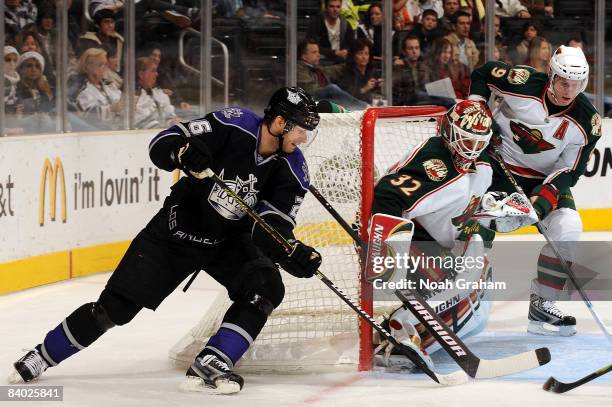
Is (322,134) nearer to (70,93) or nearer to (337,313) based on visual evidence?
(337,313)

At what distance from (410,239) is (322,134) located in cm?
85

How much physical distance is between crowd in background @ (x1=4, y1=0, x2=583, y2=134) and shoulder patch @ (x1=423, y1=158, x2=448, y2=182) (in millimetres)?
2494

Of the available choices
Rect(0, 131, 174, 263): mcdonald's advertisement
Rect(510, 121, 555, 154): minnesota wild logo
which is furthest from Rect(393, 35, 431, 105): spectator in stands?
Rect(510, 121, 555, 154): minnesota wild logo

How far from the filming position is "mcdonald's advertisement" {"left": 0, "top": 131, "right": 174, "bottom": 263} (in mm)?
5887

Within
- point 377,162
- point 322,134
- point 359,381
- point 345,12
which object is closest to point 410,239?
point 359,381

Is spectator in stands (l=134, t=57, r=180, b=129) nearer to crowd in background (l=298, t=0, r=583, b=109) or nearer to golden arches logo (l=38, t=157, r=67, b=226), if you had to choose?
golden arches logo (l=38, t=157, r=67, b=226)

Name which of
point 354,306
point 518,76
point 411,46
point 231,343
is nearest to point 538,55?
point 411,46

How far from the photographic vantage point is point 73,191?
630cm

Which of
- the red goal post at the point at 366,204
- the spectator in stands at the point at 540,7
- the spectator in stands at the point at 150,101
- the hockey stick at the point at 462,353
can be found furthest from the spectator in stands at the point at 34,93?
the spectator in stands at the point at 540,7

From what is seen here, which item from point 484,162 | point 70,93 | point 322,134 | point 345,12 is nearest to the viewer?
point 484,162

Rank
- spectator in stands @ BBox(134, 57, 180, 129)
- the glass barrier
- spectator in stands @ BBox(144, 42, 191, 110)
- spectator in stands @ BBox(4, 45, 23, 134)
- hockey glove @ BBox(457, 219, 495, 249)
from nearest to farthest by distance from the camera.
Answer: hockey glove @ BBox(457, 219, 495, 249) < spectator in stands @ BBox(4, 45, 23, 134) < spectator in stands @ BBox(134, 57, 180, 129) < spectator in stands @ BBox(144, 42, 191, 110) < the glass barrier

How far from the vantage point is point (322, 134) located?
194 inches

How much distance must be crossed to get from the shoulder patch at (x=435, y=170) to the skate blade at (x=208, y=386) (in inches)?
38.3

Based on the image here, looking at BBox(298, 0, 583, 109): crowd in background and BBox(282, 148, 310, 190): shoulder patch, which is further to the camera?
BBox(298, 0, 583, 109): crowd in background
